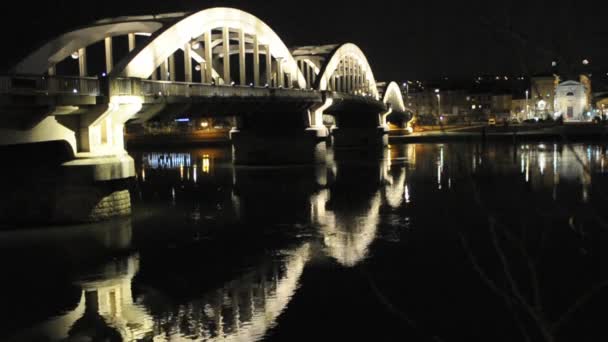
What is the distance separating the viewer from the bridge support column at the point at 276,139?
54.8 meters

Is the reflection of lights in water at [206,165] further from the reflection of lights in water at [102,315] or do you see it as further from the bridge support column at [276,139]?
the reflection of lights in water at [102,315]

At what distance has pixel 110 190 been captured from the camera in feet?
89.1

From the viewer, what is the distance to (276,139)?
5559cm

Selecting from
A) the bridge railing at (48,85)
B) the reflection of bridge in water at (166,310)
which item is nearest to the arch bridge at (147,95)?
the bridge railing at (48,85)

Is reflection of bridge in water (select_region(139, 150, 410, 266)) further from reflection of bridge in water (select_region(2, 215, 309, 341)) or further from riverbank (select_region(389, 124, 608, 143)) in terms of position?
riverbank (select_region(389, 124, 608, 143))

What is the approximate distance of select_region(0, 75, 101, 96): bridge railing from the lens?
22.9 m

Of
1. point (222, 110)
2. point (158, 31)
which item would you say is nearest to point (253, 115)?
point (222, 110)

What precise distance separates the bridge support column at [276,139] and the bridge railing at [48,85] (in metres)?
28.5

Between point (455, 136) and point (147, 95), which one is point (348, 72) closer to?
point (455, 136)

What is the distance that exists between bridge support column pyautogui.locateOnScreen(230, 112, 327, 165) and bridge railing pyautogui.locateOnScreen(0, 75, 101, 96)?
28.5 m

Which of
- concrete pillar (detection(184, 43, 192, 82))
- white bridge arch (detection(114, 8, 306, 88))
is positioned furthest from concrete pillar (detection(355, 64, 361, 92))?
concrete pillar (detection(184, 43, 192, 82))

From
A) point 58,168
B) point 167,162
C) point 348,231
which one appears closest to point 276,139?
point 167,162

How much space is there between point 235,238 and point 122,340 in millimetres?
11409

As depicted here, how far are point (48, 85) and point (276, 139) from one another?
31852mm
